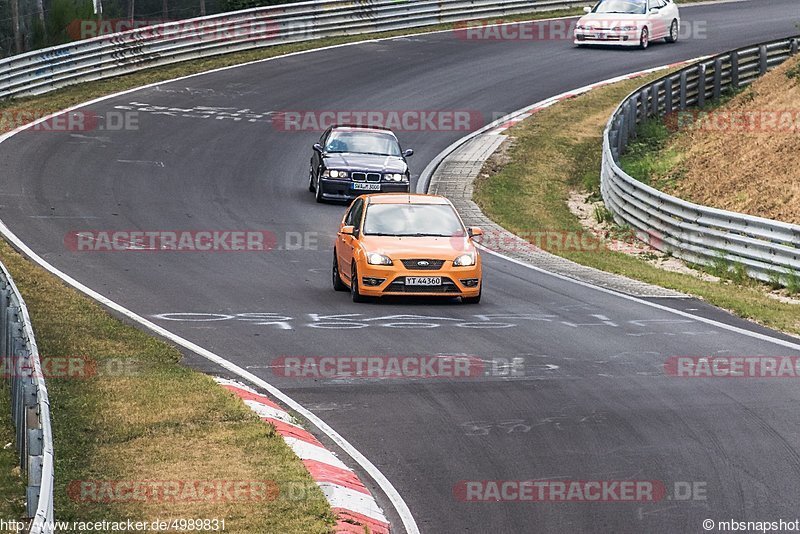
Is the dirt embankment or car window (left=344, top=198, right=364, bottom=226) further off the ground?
car window (left=344, top=198, right=364, bottom=226)

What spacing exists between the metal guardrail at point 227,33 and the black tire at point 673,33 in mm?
5160

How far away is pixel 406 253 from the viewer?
1786 cm

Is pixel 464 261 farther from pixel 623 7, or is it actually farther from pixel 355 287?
pixel 623 7

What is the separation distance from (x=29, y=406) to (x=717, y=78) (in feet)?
105

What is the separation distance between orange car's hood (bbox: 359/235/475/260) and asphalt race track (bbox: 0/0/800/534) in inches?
28.4

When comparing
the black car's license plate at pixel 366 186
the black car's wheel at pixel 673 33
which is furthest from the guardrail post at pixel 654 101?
the black car's license plate at pixel 366 186

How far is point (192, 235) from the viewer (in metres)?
23.4

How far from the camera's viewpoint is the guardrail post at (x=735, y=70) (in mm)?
38469

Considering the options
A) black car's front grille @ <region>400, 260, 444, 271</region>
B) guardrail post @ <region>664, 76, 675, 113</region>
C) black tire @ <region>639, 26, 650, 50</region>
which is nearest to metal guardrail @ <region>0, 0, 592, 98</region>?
black tire @ <region>639, 26, 650, 50</region>

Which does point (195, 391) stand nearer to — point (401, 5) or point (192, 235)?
point (192, 235)

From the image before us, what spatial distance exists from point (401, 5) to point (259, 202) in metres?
21.1

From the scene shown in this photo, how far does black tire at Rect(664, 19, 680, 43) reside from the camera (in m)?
45.6

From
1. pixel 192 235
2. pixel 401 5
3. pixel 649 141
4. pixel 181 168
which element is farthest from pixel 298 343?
pixel 401 5

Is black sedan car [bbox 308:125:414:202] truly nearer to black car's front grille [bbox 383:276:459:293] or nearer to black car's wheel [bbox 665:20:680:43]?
black car's front grille [bbox 383:276:459:293]
